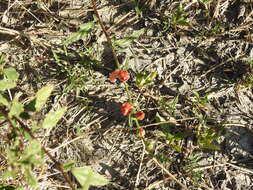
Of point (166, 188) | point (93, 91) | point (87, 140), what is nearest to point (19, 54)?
point (93, 91)

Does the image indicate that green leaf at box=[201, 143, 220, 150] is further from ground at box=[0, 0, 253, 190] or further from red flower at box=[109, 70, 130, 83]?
red flower at box=[109, 70, 130, 83]

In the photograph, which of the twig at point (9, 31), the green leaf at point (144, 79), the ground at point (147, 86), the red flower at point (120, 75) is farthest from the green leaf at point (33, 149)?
the twig at point (9, 31)

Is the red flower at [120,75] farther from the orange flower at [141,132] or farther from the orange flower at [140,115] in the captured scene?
the orange flower at [141,132]

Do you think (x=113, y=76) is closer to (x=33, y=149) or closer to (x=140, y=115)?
(x=140, y=115)

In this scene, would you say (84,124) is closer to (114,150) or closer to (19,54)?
(114,150)

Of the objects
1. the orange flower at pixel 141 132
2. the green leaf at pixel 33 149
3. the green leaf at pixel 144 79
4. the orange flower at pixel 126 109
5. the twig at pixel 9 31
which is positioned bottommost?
the orange flower at pixel 141 132

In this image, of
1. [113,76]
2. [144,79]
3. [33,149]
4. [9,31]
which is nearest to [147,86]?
[144,79]

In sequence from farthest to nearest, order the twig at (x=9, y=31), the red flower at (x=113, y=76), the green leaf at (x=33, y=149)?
1. the twig at (x=9, y=31)
2. the red flower at (x=113, y=76)
3. the green leaf at (x=33, y=149)
